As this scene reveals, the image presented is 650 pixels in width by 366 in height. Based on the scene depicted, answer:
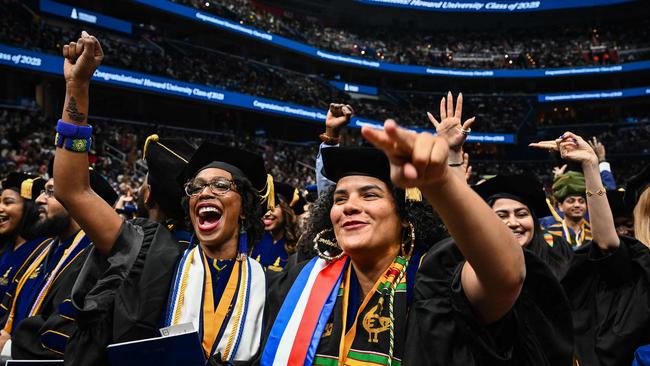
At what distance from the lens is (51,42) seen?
20.9 meters

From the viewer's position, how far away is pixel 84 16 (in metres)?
23.3

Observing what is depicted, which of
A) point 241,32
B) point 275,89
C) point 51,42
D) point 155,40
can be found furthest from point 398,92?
point 51,42

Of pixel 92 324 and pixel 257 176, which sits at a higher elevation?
pixel 257 176

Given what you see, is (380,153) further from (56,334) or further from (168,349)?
(56,334)

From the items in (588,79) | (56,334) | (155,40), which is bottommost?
(56,334)

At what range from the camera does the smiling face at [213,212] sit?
9.66ft

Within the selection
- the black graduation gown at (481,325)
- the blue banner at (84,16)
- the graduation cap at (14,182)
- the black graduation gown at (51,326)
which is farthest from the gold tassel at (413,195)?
the blue banner at (84,16)

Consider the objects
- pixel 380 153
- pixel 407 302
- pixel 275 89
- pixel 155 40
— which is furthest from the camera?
pixel 275 89

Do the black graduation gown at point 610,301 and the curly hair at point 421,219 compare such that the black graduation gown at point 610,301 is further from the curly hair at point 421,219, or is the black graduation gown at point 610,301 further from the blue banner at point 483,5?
the blue banner at point 483,5

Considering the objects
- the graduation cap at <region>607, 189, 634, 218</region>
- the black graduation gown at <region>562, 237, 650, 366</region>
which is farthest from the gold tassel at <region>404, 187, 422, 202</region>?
the graduation cap at <region>607, 189, 634, 218</region>

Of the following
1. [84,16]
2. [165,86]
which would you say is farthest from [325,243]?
[84,16]

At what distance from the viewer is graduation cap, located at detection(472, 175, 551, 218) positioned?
345cm

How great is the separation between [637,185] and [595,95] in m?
38.3

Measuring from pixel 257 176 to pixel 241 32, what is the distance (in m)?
27.3
